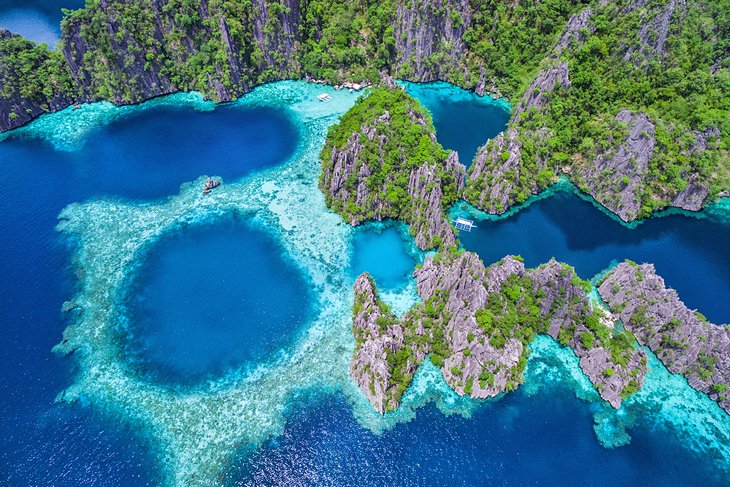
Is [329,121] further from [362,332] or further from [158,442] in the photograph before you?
[158,442]

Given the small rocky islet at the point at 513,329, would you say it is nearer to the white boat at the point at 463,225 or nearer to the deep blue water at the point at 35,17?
the white boat at the point at 463,225

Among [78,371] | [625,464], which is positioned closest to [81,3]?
[78,371]

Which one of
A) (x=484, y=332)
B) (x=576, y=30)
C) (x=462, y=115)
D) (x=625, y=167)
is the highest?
(x=576, y=30)

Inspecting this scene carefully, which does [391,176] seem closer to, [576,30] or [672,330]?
[672,330]

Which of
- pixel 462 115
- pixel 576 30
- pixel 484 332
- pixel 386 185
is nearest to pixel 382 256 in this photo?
pixel 386 185

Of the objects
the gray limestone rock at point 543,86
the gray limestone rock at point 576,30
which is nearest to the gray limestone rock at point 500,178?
the gray limestone rock at point 543,86

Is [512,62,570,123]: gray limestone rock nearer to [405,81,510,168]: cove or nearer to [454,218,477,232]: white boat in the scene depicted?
[405,81,510,168]: cove
